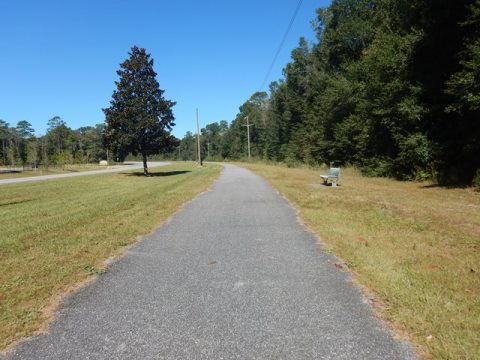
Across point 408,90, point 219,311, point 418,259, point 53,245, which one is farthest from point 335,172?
point 219,311

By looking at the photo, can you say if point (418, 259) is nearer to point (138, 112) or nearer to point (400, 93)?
point (400, 93)

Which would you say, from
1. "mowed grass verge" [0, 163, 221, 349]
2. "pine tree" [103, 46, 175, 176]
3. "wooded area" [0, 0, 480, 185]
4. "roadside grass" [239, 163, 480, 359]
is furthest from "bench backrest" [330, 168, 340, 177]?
"pine tree" [103, 46, 175, 176]

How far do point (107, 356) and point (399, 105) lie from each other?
20.9 meters

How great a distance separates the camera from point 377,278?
505 cm

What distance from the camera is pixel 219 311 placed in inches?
161

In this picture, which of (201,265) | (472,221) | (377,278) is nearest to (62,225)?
(201,265)

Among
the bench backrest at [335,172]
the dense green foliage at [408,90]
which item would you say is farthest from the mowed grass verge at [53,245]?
the dense green foliage at [408,90]

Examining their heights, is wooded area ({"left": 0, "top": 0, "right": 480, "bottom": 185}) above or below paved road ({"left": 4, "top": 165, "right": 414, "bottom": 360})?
above

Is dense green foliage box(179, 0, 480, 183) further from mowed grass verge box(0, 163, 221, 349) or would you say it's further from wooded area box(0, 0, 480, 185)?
mowed grass verge box(0, 163, 221, 349)

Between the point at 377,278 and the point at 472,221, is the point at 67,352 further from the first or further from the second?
the point at 472,221

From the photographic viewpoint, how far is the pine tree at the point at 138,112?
33.9 metres

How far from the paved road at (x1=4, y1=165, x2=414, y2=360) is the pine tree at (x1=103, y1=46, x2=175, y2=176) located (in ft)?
94.3

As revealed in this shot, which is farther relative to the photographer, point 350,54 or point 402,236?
point 350,54

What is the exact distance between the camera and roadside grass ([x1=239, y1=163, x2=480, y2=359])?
11.7 ft
